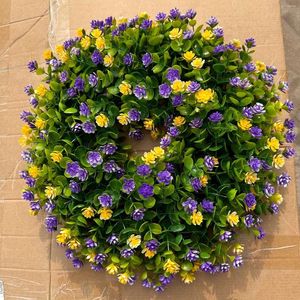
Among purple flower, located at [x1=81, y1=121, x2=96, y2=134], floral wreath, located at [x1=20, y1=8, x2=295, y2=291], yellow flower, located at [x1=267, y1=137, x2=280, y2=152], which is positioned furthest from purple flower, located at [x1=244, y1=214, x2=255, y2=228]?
purple flower, located at [x1=81, y1=121, x2=96, y2=134]

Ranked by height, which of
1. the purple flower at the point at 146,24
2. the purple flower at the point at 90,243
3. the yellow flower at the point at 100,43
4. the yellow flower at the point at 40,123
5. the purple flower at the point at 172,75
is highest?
the purple flower at the point at 146,24

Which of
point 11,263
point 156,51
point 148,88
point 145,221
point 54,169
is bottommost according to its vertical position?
point 11,263

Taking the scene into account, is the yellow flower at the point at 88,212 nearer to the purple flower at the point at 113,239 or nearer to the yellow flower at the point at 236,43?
the purple flower at the point at 113,239

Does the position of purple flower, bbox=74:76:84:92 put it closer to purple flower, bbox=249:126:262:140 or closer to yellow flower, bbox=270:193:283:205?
purple flower, bbox=249:126:262:140

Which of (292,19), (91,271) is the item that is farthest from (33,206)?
(292,19)

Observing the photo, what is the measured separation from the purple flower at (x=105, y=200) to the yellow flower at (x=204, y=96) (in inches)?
14.8

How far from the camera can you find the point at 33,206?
1.36m

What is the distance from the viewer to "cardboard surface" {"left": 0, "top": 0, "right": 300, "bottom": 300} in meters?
1.36

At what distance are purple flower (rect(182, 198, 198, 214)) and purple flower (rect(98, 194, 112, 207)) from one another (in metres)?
0.21

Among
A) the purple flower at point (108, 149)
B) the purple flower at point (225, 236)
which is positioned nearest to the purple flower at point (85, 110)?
the purple flower at point (108, 149)

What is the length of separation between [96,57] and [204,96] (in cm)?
37

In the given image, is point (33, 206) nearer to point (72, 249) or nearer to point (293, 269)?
point (72, 249)

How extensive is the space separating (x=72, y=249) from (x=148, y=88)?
1.86 ft

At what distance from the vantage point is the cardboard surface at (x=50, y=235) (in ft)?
4.47
